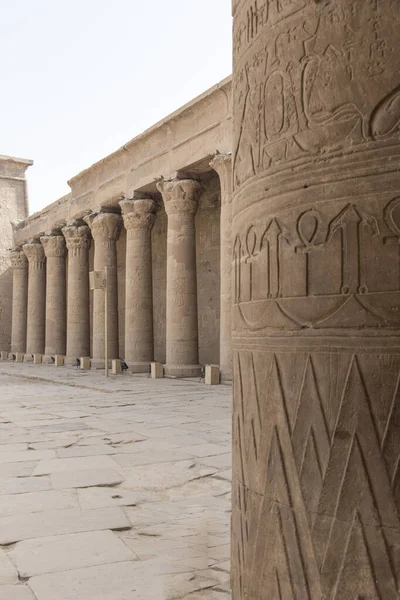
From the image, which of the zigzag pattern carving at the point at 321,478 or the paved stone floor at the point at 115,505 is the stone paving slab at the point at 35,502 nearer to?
the paved stone floor at the point at 115,505

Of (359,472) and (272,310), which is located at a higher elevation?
(272,310)

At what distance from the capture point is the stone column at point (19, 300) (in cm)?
2497

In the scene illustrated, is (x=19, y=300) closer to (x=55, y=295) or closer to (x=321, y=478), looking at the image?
(x=55, y=295)

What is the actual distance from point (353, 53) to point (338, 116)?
0.20 m

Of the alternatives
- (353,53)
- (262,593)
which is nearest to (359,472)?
(262,593)

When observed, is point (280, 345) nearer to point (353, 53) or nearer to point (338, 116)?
point (338, 116)

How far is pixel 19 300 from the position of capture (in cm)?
2528

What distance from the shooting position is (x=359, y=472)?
186 cm

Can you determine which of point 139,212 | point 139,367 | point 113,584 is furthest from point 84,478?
point 139,212

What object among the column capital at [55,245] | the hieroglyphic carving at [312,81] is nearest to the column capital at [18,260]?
the column capital at [55,245]

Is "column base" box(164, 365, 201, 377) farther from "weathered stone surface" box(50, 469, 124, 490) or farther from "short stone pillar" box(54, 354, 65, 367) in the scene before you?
"weathered stone surface" box(50, 469, 124, 490)

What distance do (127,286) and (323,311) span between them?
14.4 metres

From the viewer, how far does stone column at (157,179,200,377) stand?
14.1 meters

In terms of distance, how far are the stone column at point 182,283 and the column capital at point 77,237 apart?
6447 mm
